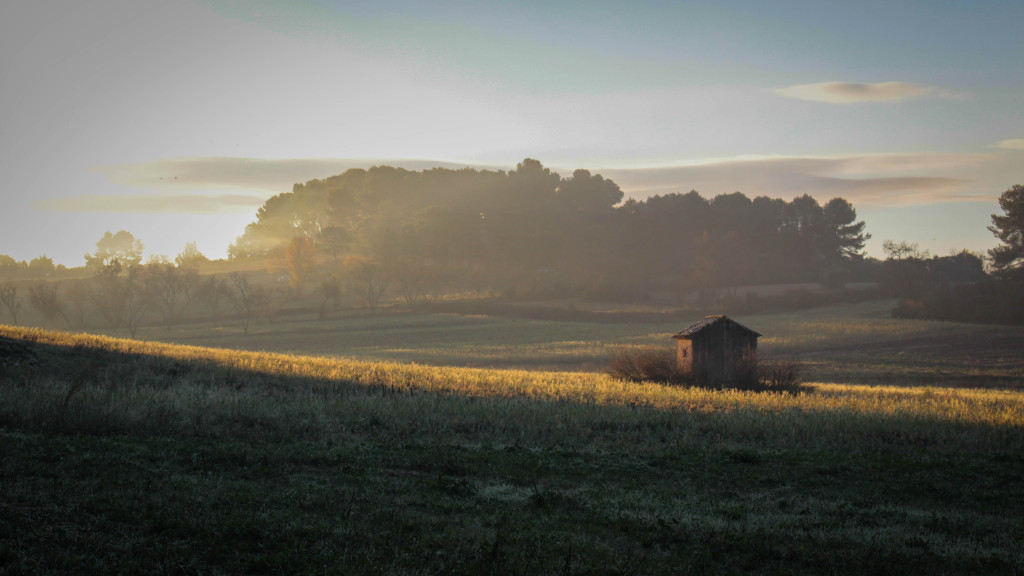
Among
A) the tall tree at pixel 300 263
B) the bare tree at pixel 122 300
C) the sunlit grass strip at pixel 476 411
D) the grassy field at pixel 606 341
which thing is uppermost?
the tall tree at pixel 300 263

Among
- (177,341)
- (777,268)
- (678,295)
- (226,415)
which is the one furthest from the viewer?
(777,268)

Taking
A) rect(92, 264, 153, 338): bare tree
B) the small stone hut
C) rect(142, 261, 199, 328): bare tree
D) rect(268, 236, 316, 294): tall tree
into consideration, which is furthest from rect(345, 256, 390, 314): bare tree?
the small stone hut

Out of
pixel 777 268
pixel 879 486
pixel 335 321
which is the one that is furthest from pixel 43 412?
pixel 777 268

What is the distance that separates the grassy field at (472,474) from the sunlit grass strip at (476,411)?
4.5 inches

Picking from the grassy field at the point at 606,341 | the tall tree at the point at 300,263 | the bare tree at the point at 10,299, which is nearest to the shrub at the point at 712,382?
the grassy field at the point at 606,341

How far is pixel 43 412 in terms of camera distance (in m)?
14.6

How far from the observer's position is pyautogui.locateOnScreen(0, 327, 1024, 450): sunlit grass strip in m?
16.5

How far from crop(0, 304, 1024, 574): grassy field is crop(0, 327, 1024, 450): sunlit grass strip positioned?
0.11 m

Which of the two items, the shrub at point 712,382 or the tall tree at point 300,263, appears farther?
the tall tree at point 300,263

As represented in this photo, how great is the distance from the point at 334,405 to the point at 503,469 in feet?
27.2

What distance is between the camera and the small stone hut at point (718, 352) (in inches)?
1367

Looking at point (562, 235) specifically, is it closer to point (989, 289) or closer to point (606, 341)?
point (606, 341)

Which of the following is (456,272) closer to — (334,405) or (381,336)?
(381,336)

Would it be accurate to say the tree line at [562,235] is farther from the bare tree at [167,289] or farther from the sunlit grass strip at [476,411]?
the sunlit grass strip at [476,411]
